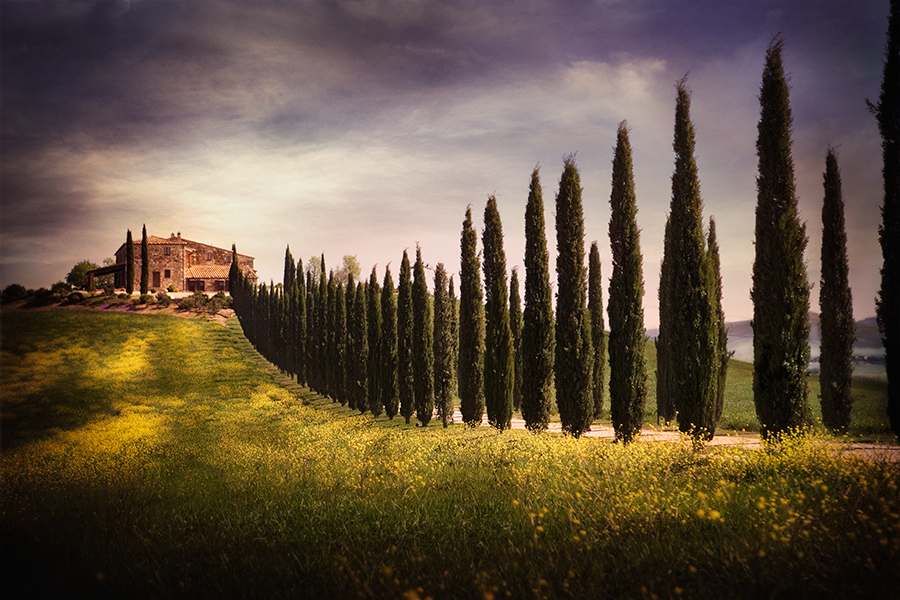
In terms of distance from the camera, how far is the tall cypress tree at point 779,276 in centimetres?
1324

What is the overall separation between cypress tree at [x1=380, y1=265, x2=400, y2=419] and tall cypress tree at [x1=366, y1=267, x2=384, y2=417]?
377 millimetres

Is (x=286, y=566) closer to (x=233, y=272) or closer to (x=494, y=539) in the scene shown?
(x=494, y=539)

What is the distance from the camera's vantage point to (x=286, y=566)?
5316 millimetres

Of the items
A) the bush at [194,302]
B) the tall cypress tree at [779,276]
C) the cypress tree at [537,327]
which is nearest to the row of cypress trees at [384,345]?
the cypress tree at [537,327]

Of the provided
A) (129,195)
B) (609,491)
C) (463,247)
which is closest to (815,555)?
(609,491)

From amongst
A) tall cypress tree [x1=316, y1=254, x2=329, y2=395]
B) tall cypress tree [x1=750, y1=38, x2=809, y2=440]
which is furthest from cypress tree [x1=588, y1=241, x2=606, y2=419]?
tall cypress tree [x1=316, y1=254, x2=329, y2=395]

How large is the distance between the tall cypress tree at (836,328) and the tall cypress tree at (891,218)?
2.51 metres

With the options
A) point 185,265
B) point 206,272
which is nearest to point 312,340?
point 206,272

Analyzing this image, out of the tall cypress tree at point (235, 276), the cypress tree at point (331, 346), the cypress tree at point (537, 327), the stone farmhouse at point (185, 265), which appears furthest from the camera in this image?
the stone farmhouse at point (185, 265)

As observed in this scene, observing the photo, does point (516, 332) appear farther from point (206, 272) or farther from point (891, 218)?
point (206, 272)

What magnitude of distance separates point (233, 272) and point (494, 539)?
224 ft

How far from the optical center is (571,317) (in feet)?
61.4

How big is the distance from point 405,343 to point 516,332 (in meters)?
7.62

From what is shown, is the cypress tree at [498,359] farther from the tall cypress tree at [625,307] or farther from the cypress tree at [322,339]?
the cypress tree at [322,339]
